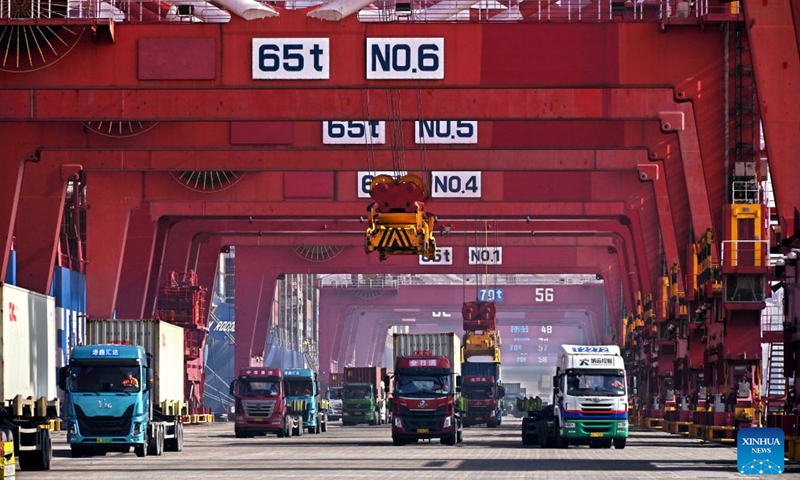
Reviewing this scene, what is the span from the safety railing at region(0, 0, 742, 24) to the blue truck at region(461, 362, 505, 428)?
116 feet

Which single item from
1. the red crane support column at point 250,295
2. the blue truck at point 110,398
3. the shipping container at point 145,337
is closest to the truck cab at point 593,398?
the shipping container at point 145,337

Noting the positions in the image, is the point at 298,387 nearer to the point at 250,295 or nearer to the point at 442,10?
the point at 442,10

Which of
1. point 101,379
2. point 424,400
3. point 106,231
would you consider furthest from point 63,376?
point 106,231

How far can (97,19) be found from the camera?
34000mm

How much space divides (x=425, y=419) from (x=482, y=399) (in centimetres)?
2822

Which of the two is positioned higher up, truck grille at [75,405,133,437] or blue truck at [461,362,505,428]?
truck grille at [75,405,133,437]

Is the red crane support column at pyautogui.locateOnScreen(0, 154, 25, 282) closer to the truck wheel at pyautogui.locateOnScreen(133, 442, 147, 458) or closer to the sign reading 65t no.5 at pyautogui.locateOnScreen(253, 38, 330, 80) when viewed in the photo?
the truck wheel at pyautogui.locateOnScreen(133, 442, 147, 458)

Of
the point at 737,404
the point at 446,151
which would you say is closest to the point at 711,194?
the point at 737,404

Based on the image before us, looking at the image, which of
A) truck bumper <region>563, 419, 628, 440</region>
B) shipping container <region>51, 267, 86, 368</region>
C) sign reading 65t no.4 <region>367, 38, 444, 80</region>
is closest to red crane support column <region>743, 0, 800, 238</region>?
sign reading 65t no.4 <region>367, 38, 444, 80</region>

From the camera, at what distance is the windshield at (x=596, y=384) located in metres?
40.4

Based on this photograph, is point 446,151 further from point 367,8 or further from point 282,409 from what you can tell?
point 367,8

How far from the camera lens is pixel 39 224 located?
4956 centimetres

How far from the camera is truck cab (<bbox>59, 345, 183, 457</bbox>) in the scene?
34.1 metres

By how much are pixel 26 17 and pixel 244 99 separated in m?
5.68
